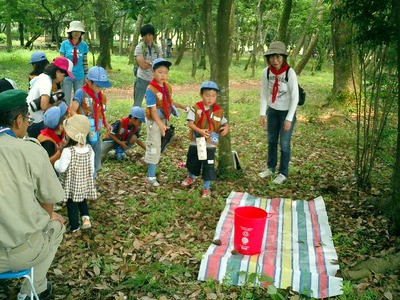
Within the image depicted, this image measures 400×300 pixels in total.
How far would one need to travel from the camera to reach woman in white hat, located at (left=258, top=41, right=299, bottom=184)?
6078 mm

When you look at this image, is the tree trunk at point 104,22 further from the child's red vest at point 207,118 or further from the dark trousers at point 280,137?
the child's red vest at point 207,118

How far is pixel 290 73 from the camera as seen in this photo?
6.11 m

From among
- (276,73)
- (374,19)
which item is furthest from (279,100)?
(374,19)

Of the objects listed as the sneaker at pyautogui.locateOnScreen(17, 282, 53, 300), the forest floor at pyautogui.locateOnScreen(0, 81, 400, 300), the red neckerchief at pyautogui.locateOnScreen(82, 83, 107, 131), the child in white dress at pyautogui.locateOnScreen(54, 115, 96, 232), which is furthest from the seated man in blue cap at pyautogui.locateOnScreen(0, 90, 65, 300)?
the red neckerchief at pyautogui.locateOnScreen(82, 83, 107, 131)

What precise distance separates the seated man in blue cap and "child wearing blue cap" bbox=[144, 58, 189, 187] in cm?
284

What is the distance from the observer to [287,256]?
14.4 ft

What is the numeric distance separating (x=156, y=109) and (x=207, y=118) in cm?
83

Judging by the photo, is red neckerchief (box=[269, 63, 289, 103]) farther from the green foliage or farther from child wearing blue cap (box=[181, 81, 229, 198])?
the green foliage

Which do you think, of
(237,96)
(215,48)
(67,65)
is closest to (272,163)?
(215,48)

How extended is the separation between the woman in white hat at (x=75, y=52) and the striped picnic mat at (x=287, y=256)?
480cm

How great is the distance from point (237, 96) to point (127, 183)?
390 inches

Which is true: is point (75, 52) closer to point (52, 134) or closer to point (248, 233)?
point (52, 134)

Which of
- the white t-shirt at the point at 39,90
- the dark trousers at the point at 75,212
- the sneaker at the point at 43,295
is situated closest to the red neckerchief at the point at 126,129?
the white t-shirt at the point at 39,90

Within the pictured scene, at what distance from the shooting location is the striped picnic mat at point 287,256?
12.8 ft
